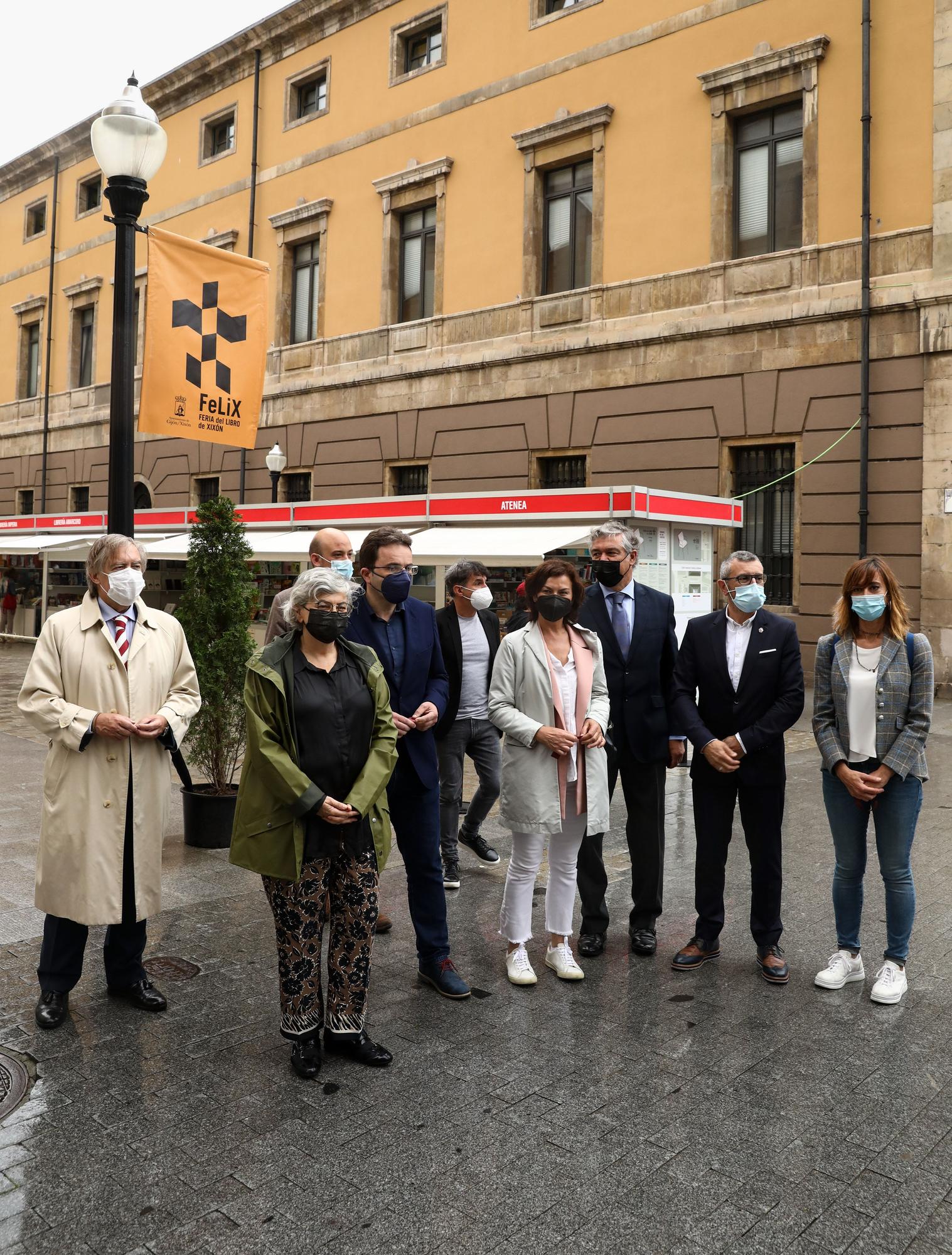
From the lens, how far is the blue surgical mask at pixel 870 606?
473 cm

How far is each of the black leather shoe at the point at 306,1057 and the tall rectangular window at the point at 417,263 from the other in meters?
20.1

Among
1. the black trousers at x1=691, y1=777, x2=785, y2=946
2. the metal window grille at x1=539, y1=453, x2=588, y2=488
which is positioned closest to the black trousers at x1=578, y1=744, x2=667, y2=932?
the black trousers at x1=691, y1=777, x2=785, y2=946


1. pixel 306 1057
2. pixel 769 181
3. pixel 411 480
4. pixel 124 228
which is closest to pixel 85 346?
pixel 411 480

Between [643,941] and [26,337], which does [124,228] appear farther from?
[26,337]

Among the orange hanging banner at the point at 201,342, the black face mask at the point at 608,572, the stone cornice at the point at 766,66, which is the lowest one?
the black face mask at the point at 608,572

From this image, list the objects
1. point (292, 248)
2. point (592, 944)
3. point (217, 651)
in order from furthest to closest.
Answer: point (292, 248) → point (217, 651) → point (592, 944)

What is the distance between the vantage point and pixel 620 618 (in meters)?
5.44

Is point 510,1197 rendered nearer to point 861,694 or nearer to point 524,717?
point 524,717

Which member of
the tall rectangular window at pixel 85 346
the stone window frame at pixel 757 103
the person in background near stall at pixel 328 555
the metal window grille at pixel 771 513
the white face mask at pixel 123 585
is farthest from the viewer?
the tall rectangular window at pixel 85 346

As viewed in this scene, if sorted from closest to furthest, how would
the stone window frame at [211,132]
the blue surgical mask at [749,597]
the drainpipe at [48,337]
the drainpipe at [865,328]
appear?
the blue surgical mask at [749,597] < the drainpipe at [865,328] < the stone window frame at [211,132] < the drainpipe at [48,337]

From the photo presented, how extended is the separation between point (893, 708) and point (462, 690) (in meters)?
2.69

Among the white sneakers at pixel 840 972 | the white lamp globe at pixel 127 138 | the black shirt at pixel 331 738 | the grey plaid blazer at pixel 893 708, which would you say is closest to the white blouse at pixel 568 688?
the grey plaid blazer at pixel 893 708

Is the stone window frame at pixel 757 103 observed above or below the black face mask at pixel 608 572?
above

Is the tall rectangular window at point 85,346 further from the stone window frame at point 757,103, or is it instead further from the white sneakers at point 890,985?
the white sneakers at point 890,985
